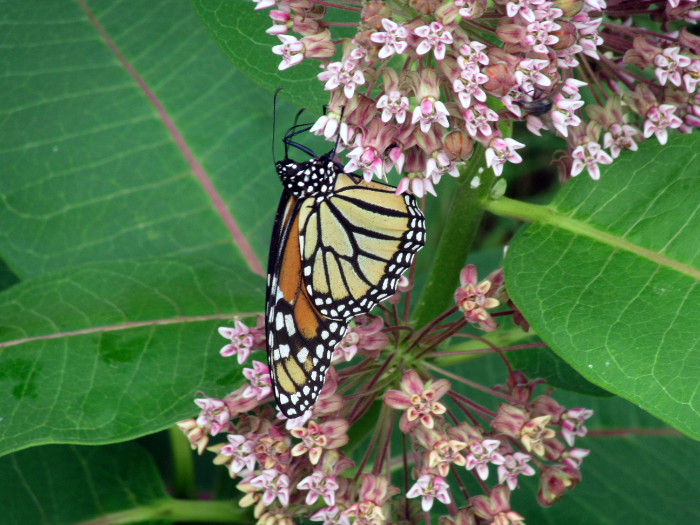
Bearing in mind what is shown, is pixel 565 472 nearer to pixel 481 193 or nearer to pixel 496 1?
pixel 481 193

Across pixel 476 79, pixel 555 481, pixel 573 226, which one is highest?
pixel 476 79

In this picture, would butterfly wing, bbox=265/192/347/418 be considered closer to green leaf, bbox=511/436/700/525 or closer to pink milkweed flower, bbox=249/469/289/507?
pink milkweed flower, bbox=249/469/289/507

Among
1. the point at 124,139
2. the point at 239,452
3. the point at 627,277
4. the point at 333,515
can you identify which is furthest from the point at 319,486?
the point at 124,139

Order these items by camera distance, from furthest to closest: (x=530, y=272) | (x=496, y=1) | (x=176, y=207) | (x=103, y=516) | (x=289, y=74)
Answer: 1. (x=176, y=207)
2. (x=103, y=516)
3. (x=289, y=74)
4. (x=530, y=272)
5. (x=496, y=1)

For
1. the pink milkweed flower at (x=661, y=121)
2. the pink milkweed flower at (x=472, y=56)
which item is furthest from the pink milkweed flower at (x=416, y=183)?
the pink milkweed flower at (x=661, y=121)

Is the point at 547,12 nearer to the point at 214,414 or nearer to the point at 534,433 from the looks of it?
the point at 534,433

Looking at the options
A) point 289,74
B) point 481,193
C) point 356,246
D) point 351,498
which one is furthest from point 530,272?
point 289,74
